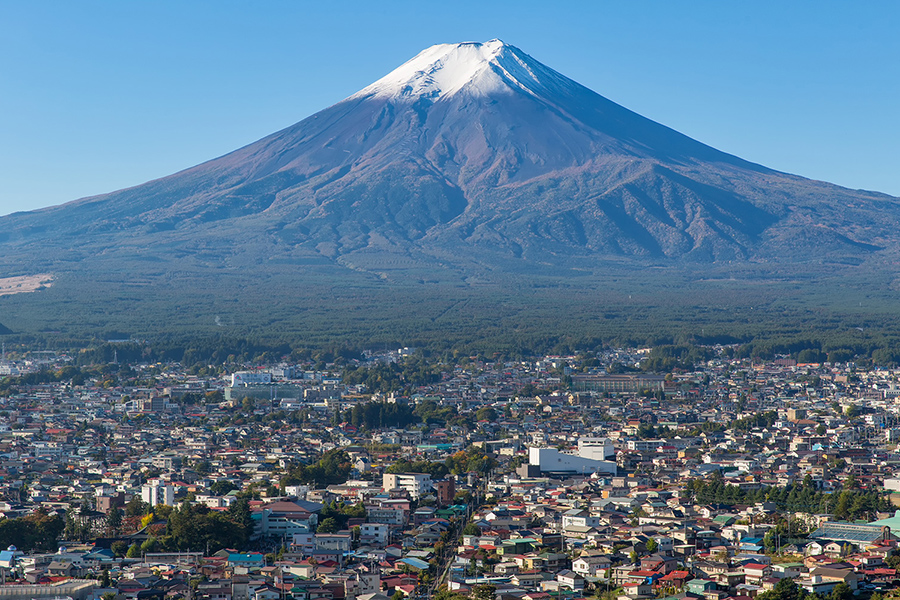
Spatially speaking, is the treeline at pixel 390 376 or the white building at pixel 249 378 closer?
the treeline at pixel 390 376

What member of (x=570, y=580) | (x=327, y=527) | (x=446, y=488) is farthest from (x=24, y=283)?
(x=570, y=580)

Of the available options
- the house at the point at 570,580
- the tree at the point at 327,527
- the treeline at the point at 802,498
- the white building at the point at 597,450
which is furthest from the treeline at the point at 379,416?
the house at the point at 570,580

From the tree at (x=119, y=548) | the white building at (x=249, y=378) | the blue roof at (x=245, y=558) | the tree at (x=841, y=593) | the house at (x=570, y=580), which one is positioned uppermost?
the tree at (x=841, y=593)

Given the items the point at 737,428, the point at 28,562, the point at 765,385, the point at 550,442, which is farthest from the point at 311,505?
the point at 765,385

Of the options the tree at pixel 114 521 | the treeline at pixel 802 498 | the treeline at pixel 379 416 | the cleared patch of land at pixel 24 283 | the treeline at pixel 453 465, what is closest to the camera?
the tree at pixel 114 521

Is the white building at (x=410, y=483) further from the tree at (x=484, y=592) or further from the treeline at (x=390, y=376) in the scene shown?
the treeline at (x=390, y=376)

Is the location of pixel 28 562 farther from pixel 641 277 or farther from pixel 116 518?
pixel 641 277

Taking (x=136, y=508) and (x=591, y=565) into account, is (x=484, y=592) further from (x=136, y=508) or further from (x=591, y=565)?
(x=136, y=508)

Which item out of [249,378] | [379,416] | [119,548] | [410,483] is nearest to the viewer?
[119,548]
